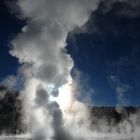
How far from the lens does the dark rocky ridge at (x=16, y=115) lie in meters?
144

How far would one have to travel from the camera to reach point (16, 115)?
162 m

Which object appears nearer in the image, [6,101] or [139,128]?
[139,128]

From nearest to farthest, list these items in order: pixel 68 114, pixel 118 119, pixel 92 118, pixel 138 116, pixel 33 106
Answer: pixel 33 106
pixel 68 114
pixel 138 116
pixel 118 119
pixel 92 118

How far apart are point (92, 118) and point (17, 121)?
106 feet

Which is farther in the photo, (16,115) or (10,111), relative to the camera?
(10,111)

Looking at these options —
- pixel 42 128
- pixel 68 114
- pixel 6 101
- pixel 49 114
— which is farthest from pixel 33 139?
pixel 6 101

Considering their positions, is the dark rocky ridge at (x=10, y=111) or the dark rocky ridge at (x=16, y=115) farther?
the dark rocky ridge at (x=10, y=111)

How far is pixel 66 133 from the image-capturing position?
85.2 meters

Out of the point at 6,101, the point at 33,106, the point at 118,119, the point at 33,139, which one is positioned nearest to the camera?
the point at 33,139

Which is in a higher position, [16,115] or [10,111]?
[10,111]

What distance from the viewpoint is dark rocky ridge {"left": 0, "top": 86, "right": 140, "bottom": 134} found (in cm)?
14362

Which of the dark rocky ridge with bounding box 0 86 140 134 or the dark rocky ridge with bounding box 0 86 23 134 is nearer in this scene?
the dark rocky ridge with bounding box 0 86 140 134

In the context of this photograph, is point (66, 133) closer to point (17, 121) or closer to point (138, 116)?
point (138, 116)

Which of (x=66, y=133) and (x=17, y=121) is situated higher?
(x=17, y=121)
